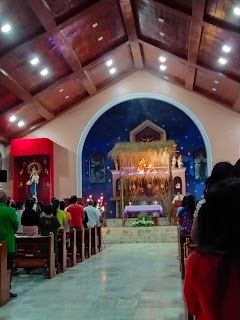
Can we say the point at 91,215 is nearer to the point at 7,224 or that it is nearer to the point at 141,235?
the point at 141,235

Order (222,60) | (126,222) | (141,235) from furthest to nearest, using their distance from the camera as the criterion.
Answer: (126,222) → (141,235) → (222,60)

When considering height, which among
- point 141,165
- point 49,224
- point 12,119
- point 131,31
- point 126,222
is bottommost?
point 126,222

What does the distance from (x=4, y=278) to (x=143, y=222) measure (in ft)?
29.0

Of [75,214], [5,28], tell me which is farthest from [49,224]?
[5,28]

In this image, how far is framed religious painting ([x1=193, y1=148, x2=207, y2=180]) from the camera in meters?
A: 15.4

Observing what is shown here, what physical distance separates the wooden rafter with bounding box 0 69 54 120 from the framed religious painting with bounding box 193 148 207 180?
232 inches

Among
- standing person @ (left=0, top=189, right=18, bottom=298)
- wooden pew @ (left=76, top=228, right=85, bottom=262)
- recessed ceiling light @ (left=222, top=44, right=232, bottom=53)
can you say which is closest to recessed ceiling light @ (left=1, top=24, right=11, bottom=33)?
wooden pew @ (left=76, top=228, right=85, bottom=262)

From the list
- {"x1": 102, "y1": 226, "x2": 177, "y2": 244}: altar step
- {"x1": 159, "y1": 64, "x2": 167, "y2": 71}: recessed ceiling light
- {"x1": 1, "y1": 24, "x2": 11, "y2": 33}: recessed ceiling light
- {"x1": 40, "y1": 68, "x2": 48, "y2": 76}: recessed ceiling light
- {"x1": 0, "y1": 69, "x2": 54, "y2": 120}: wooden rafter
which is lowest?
{"x1": 102, "y1": 226, "x2": 177, "y2": 244}: altar step

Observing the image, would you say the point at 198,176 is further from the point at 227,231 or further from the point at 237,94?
the point at 227,231

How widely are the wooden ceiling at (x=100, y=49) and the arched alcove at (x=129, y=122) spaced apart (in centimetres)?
91

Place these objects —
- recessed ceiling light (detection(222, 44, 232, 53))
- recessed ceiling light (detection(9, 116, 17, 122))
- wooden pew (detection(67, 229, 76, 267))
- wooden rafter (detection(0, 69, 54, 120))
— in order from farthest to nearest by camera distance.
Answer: recessed ceiling light (detection(9, 116, 17, 122)) → wooden rafter (detection(0, 69, 54, 120)) → recessed ceiling light (detection(222, 44, 232, 53)) → wooden pew (detection(67, 229, 76, 267))

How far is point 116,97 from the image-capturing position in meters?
15.8

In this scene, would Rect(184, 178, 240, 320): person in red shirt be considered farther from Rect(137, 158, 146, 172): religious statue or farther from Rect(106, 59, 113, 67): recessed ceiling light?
Rect(137, 158, 146, 172): religious statue

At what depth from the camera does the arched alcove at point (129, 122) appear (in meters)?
15.5
